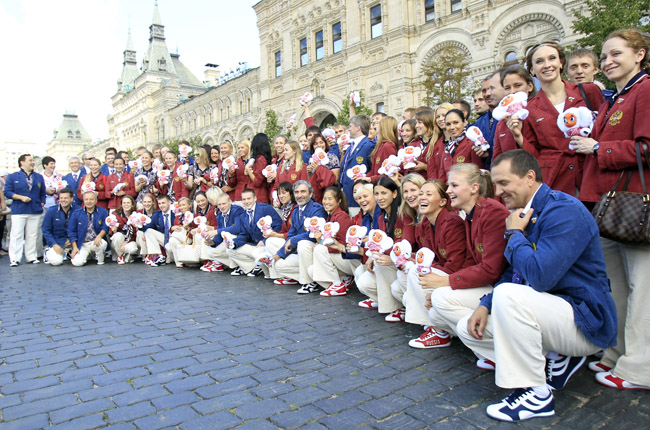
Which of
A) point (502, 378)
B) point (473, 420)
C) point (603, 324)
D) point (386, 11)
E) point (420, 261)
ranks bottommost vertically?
point (473, 420)

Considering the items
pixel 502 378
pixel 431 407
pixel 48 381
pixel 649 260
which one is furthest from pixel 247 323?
pixel 649 260

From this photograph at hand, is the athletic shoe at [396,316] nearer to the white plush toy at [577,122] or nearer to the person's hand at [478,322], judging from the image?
the person's hand at [478,322]

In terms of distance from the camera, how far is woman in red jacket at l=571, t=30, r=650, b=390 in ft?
11.1

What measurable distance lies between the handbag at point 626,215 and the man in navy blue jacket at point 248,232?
20.6ft

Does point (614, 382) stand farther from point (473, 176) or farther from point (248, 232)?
point (248, 232)

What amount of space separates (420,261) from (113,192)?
33.2 ft

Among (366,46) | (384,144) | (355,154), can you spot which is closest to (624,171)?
(384,144)

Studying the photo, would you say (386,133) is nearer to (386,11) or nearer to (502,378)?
(502,378)

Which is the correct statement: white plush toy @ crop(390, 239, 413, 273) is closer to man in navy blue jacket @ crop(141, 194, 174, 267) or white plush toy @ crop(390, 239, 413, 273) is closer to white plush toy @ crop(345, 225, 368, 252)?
white plush toy @ crop(345, 225, 368, 252)

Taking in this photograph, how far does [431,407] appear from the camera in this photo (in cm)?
322

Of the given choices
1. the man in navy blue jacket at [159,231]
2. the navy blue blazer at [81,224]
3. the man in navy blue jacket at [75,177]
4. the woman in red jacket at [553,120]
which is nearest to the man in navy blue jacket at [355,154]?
the woman in red jacket at [553,120]

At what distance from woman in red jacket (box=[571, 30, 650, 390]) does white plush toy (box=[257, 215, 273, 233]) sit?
5.56 m

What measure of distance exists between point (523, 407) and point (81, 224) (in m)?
11.4

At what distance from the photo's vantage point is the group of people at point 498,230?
3.20m
